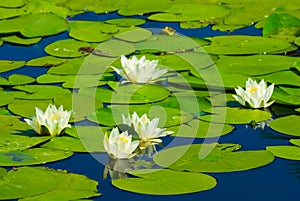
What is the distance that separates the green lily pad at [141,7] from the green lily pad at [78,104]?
1583mm

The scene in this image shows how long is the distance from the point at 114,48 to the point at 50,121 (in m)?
1.22

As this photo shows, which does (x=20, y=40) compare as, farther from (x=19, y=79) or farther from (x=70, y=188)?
(x=70, y=188)

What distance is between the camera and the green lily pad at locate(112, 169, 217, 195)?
2.66m

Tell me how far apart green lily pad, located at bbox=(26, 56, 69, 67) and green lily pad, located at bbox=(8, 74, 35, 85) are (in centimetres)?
22

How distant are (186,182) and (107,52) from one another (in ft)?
5.28

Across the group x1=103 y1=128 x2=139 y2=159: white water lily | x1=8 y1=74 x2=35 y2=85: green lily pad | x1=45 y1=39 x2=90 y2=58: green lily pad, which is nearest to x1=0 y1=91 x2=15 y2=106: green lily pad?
x1=8 y1=74 x2=35 y2=85: green lily pad

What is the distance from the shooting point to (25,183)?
107 inches

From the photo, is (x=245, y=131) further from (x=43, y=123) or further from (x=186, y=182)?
(x=43, y=123)

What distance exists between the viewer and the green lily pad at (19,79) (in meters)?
3.76

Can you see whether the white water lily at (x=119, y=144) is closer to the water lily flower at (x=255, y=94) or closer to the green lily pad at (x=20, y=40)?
the water lily flower at (x=255, y=94)

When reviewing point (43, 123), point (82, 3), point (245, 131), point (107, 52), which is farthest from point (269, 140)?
point (82, 3)

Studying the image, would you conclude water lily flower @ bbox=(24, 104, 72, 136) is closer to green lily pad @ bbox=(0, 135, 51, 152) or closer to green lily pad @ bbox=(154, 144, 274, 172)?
green lily pad @ bbox=(0, 135, 51, 152)

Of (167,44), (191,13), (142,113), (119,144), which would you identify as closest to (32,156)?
(119,144)

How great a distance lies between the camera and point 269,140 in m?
3.11
